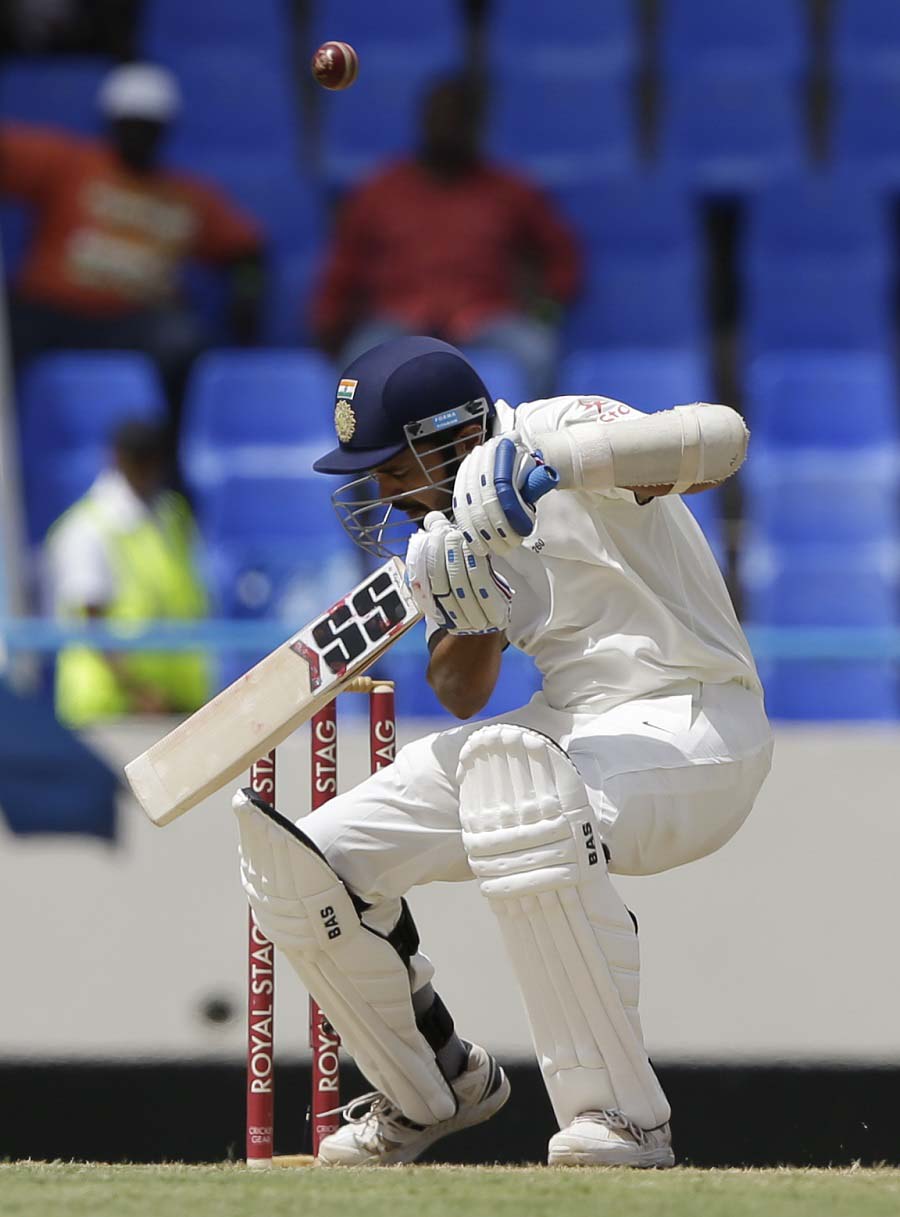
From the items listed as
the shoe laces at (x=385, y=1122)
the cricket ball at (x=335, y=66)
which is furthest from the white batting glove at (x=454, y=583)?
the cricket ball at (x=335, y=66)

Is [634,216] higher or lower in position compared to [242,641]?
higher

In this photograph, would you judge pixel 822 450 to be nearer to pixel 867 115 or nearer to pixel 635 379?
pixel 635 379

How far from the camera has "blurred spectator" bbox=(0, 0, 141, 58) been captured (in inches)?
285

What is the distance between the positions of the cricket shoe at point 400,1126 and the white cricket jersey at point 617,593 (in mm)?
640

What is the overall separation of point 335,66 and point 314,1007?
1.51 meters

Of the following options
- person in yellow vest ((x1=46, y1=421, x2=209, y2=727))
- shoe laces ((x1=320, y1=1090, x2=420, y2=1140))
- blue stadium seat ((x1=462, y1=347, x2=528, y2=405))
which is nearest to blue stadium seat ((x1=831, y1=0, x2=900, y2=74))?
blue stadium seat ((x1=462, y1=347, x2=528, y2=405))

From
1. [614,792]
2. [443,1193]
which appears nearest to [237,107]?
[614,792]

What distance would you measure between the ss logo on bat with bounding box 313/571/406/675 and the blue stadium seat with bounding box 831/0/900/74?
4770 mm

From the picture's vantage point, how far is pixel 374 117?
284 inches

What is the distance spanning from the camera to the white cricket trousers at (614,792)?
117 inches

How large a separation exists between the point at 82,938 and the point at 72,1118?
0.33 m

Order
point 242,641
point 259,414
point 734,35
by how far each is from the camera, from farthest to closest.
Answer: point 734,35
point 259,414
point 242,641

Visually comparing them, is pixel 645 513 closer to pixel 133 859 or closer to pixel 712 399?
pixel 133 859

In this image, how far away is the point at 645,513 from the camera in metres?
3.07
